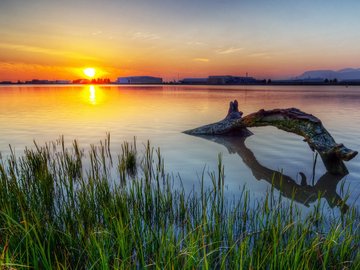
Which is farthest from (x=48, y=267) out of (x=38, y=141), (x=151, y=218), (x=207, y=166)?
(x=38, y=141)

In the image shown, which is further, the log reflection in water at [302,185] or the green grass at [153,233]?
the log reflection in water at [302,185]

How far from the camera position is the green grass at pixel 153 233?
8.94 ft

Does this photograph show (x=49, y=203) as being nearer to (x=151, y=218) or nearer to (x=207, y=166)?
(x=151, y=218)

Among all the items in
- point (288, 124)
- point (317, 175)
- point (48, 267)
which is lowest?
point (317, 175)

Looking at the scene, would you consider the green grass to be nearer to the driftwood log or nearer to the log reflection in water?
the log reflection in water

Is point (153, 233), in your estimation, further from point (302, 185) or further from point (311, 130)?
point (311, 130)

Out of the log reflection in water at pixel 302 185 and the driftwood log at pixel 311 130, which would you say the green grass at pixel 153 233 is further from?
the driftwood log at pixel 311 130

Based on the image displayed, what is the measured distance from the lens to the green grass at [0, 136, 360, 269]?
272 cm

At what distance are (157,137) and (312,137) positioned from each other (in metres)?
7.79

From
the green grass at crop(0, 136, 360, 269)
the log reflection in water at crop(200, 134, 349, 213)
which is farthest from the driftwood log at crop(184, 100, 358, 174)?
the green grass at crop(0, 136, 360, 269)

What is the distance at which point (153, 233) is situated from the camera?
11.0 ft

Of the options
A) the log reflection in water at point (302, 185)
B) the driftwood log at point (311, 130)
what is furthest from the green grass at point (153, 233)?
the driftwood log at point (311, 130)

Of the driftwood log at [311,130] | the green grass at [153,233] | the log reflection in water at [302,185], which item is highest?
the driftwood log at [311,130]

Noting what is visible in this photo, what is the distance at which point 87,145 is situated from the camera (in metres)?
11.7
